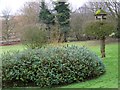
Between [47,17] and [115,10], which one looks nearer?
[115,10]

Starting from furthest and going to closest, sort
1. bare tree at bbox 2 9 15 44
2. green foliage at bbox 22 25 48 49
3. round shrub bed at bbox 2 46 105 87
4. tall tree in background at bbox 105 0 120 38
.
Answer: tall tree in background at bbox 105 0 120 38 < green foliage at bbox 22 25 48 49 < bare tree at bbox 2 9 15 44 < round shrub bed at bbox 2 46 105 87

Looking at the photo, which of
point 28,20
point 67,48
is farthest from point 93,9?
point 67,48

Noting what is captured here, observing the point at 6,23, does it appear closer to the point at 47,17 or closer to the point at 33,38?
the point at 33,38

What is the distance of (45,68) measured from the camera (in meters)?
2.29

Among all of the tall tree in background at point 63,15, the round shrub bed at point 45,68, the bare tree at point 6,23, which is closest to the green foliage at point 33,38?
the bare tree at point 6,23

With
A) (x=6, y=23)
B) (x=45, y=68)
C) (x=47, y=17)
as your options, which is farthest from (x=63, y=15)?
(x=45, y=68)

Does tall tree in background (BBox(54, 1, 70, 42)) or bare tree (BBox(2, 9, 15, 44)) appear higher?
tall tree in background (BBox(54, 1, 70, 42))

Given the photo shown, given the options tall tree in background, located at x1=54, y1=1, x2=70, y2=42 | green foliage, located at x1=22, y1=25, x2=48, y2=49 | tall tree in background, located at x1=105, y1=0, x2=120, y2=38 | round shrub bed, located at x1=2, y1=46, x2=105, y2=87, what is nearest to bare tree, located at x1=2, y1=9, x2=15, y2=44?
green foliage, located at x1=22, y1=25, x2=48, y2=49

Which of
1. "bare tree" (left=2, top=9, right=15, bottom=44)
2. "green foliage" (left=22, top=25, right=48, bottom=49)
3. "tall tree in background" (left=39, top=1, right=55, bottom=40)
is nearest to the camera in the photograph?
"bare tree" (left=2, top=9, right=15, bottom=44)

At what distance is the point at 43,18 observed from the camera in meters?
6.11

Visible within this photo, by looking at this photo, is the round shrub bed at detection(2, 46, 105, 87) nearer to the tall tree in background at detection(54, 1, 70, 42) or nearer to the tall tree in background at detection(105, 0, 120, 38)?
the tall tree in background at detection(105, 0, 120, 38)

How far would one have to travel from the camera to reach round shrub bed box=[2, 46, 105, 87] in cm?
227

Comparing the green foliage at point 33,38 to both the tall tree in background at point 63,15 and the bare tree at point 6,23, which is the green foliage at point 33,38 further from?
the tall tree in background at point 63,15

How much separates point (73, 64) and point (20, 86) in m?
0.63
